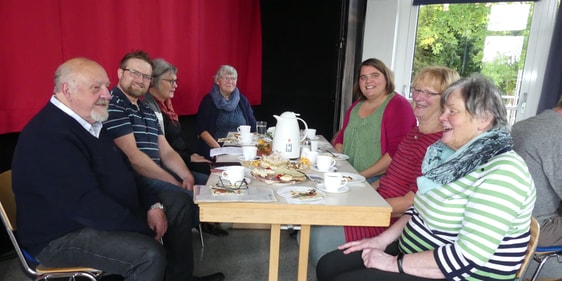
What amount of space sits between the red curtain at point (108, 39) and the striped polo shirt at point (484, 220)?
188cm

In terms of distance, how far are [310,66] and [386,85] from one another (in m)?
2.19

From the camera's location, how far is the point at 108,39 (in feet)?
7.18

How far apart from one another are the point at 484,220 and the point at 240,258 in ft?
5.01

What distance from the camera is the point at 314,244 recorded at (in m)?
1.54

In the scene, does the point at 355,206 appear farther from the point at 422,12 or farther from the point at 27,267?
the point at 422,12

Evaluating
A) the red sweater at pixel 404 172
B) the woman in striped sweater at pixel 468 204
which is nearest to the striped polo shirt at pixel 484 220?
the woman in striped sweater at pixel 468 204

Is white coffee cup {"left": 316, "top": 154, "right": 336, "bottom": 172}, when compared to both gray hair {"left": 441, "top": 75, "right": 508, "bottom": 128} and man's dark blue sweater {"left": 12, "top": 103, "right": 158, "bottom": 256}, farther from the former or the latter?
man's dark blue sweater {"left": 12, "top": 103, "right": 158, "bottom": 256}

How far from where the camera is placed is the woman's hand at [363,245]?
1.31m

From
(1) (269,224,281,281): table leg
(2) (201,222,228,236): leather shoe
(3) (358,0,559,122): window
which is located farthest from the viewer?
(3) (358,0,559,122): window

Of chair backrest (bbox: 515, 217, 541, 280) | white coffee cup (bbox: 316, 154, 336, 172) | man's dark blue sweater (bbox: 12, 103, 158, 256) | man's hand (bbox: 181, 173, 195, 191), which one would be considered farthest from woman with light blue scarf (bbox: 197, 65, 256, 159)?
chair backrest (bbox: 515, 217, 541, 280)

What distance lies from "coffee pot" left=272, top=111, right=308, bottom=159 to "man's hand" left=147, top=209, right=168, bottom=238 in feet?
1.95

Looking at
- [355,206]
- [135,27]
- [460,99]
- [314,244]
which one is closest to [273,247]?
[314,244]

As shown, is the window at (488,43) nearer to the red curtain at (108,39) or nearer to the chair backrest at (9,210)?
the red curtain at (108,39)

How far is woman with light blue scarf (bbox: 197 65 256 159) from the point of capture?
282 centimetres
